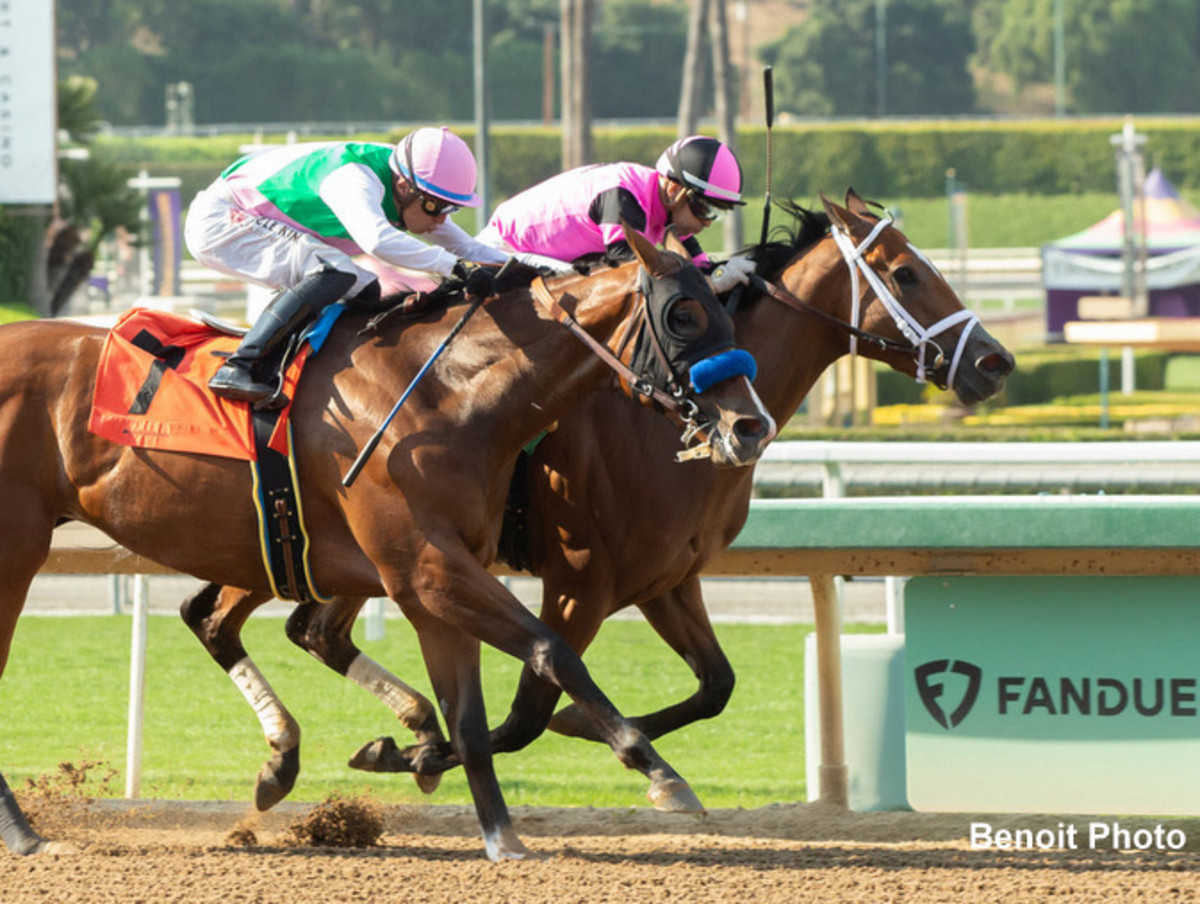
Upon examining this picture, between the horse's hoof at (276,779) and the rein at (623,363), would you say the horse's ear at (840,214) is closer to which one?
the rein at (623,363)

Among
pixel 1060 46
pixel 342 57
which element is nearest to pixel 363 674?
pixel 1060 46

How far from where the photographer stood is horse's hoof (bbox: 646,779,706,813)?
367 cm

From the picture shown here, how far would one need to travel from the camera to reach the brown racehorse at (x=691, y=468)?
413 centimetres

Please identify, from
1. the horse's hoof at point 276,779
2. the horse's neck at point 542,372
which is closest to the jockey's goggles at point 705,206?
the horse's neck at point 542,372

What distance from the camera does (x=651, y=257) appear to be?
3.77 m

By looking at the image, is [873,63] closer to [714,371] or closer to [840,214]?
Result: [840,214]

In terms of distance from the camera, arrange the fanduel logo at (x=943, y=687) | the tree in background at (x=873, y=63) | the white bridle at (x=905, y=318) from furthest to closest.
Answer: the tree in background at (x=873, y=63) < the fanduel logo at (x=943, y=687) < the white bridle at (x=905, y=318)

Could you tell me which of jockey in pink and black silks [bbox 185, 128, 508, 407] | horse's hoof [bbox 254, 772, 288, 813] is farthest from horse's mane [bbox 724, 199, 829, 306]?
horse's hoof [bbox 254, 772, 288, 813]

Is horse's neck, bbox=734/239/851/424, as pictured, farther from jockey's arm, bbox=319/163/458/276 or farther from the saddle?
the saddle

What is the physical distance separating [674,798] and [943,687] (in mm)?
1250

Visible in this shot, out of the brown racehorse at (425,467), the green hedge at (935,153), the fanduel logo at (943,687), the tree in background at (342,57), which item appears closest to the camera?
the brown racehorse at (425,467)

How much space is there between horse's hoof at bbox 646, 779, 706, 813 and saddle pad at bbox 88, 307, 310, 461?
3.59 ft

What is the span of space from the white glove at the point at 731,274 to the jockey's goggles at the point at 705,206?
12 centimetres

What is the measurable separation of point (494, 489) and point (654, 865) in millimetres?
885
